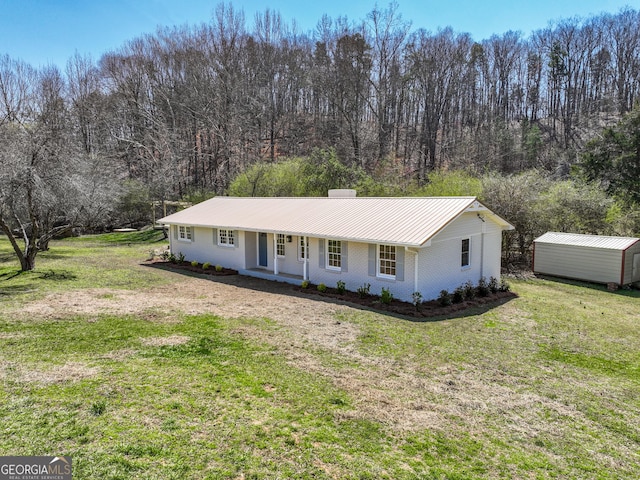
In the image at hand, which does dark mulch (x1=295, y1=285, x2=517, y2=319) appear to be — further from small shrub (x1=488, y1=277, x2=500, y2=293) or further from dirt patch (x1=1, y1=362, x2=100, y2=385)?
dirt patch (x1=1, y1=362, x2=100, y2=385)

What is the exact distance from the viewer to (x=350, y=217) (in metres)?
14.0

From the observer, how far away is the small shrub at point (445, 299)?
455 inches

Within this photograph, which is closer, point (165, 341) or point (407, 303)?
point (165, 341)

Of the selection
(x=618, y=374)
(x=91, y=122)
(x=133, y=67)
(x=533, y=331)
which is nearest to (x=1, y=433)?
(x=618, y=374)

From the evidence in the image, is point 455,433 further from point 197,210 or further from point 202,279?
point 197,210

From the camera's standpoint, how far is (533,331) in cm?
959

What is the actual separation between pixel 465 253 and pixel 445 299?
2280mm

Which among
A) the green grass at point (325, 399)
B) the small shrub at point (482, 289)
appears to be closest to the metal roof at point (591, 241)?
the small shrub at point (482, 289)

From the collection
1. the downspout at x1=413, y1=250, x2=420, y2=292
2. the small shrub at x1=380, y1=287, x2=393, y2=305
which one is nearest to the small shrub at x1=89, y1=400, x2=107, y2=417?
the small shrub at x1=380, y1=287, x2=393, y2=305

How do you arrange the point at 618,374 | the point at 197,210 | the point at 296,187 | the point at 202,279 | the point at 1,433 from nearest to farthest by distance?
the point at 1,433
the point at 618,374
the point at 202,279
the point at 197,210
the point at 296,187

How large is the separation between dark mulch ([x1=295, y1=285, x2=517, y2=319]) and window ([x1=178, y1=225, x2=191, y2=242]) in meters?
8.37

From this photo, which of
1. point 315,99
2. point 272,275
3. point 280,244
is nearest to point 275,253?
point 280,244

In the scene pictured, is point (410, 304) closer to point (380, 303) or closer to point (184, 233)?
point (380, 303)

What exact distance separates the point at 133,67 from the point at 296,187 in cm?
2389
